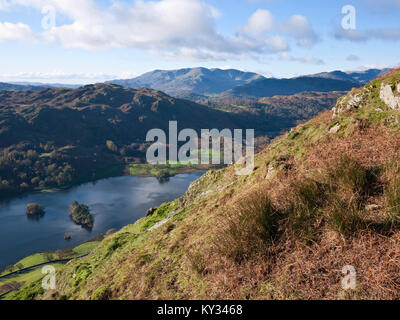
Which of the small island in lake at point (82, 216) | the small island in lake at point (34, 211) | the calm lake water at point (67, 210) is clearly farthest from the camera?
the small island in lake at point (34, 211)

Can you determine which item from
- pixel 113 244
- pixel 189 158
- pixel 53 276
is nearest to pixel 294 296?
pixel 113 244

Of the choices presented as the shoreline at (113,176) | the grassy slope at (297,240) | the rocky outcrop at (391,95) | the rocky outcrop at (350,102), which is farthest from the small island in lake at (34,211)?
the rocky outcrop at (391,95)

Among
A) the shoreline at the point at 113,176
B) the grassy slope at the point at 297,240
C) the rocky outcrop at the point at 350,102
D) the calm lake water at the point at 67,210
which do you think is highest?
the rocky outcrop at the point at 350,102

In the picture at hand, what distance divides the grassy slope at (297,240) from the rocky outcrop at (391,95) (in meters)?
0.26

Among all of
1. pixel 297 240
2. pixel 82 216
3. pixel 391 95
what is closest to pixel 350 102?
pixel 391 95

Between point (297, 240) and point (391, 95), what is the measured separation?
6.55m

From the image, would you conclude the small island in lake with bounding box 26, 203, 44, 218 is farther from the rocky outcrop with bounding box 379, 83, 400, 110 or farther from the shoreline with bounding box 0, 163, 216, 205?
the rocky outcrop with bounding box 379, 83, 400, 110

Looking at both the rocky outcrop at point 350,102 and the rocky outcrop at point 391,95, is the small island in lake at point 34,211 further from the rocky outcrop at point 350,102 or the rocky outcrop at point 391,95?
the rocky outcrop at point 391,95

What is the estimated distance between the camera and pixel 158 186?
454 ft

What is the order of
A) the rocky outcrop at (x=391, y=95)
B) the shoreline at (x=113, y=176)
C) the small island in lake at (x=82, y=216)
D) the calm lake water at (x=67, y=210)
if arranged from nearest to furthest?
the rocky outcrop at (x=391, y=95)
the calm lake water at (x=67, y=210)
the small island in lake at (x=82, y=216)
the shoreline at (x=113, y=176)

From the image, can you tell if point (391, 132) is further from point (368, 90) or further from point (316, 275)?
point (316, 275)

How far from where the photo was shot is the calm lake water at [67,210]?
87.2 metres

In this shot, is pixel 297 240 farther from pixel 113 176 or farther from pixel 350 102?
pixel 113 176

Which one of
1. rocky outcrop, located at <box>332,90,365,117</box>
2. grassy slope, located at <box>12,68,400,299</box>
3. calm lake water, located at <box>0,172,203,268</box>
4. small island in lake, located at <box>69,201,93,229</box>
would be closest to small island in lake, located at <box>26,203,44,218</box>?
calm lake water, located at <box>0,172,203,268</box>
